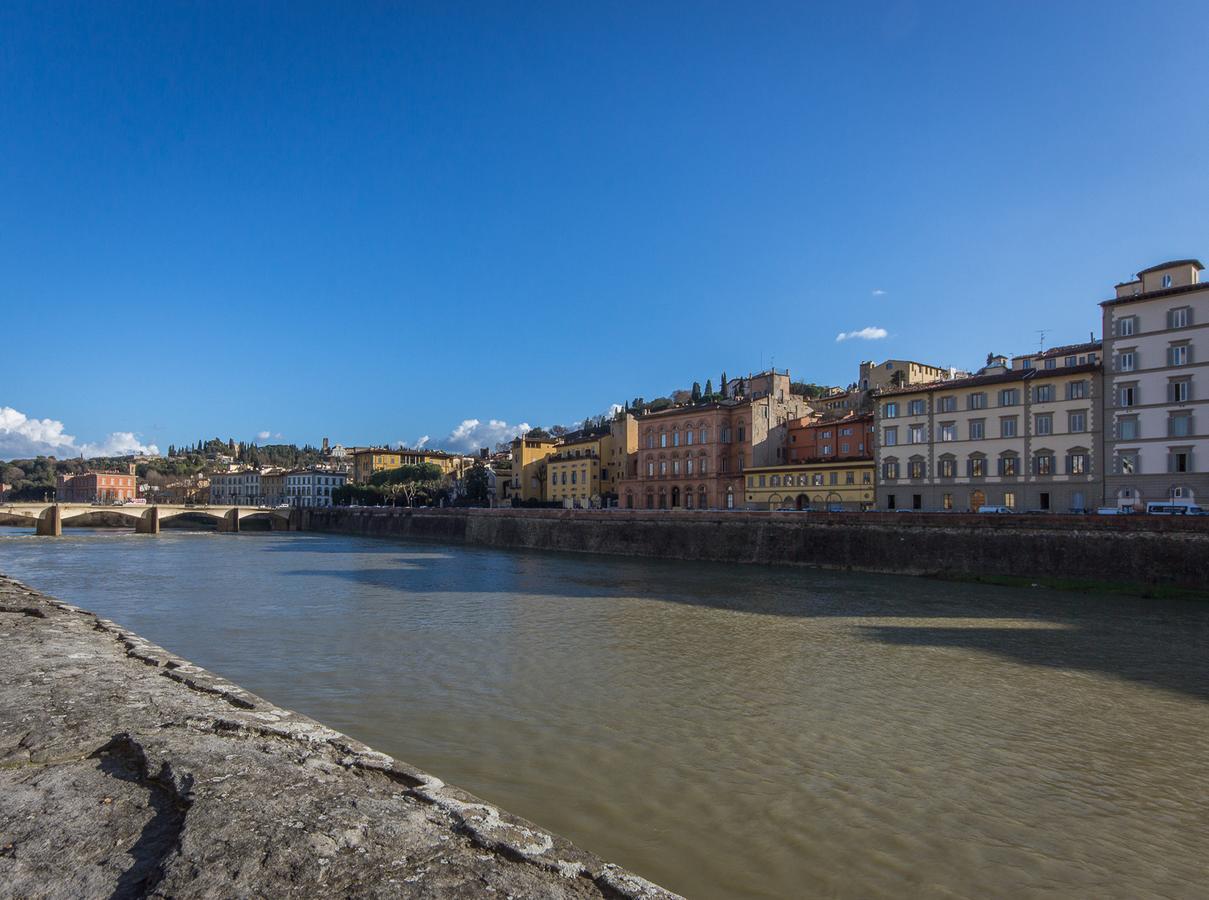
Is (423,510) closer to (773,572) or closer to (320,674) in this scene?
(773,572)

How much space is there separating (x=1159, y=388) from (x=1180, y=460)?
3548 millimetres

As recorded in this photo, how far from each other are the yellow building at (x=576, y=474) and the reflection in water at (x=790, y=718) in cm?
4482

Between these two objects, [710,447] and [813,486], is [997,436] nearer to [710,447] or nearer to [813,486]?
[813,486]

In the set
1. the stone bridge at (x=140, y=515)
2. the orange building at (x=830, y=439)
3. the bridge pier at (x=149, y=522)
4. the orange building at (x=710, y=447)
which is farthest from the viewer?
the bridge pier at (x=149, y=522)

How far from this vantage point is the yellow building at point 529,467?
7988cm

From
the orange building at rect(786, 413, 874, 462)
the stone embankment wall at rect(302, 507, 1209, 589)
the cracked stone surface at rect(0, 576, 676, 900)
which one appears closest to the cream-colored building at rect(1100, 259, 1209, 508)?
the stone embankment wall at rect(302, 507, 1209, 589)

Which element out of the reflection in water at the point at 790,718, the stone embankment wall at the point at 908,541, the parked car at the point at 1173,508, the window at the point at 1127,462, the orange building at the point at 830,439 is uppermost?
the orange building at the point at 830,439

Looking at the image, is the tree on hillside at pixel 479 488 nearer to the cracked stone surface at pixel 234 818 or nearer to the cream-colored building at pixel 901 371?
the cream-colored building at pixel 901 371

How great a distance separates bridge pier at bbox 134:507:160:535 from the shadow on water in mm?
49867

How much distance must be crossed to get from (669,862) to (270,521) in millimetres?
93801

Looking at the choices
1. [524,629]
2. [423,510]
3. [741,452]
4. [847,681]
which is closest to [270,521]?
[423,510]

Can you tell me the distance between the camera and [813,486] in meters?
49.5

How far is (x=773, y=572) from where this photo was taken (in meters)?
35.0

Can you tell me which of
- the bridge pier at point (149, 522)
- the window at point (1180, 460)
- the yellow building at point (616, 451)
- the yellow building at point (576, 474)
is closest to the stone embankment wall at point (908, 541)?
the window at point (1180, 460)
